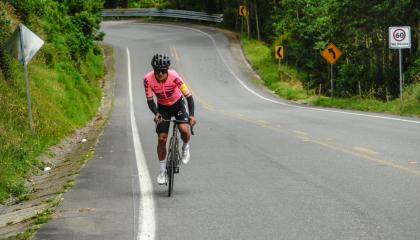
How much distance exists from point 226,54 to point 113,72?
977cm

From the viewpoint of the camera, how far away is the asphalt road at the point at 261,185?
22.9 ft

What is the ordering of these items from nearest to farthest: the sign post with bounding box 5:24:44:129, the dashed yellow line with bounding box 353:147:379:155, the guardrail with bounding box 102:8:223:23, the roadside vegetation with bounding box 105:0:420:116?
1. the dashed yellow line with bounding box 353:147:379:155
2. the sign post with bounding box 5:24:44:129
3. the roadside vegetation with bounding box 105:0:420:116
4. the guardrail with bounding box 102:8:223:23

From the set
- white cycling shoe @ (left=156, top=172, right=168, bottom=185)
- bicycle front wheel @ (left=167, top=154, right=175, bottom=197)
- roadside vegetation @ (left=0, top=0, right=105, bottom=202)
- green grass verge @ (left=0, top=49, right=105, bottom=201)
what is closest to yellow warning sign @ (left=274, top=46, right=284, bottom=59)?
roadside vegetation @ (left=0, top=0, right=105, bottom=202)

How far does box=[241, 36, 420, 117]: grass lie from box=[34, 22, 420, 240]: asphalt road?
359cm

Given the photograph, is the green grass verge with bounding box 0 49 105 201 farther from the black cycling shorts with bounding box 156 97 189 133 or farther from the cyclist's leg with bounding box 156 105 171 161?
the black cycling shorts with bounding box 156 97 189 133

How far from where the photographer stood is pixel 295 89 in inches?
1544

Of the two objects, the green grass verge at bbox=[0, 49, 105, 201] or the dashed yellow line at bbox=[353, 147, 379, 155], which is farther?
the green grass verge at bbox=[0, 49, 105, 201]

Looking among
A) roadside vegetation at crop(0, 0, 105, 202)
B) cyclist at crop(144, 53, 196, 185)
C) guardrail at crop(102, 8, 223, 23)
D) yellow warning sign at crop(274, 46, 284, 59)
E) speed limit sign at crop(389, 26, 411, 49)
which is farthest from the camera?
guardrail at crop(102, 8, 223, 23)

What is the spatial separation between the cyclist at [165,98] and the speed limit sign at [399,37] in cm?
1584

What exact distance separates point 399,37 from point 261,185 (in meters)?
16.0

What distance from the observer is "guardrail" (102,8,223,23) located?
65.8 metres

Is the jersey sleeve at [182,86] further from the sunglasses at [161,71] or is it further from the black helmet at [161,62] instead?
the black helmet at [161,62]

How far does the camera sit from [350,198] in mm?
8148

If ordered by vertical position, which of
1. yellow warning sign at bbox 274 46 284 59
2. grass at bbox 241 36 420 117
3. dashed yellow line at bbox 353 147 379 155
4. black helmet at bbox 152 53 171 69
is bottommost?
grass at bbox 241 36 420 117
